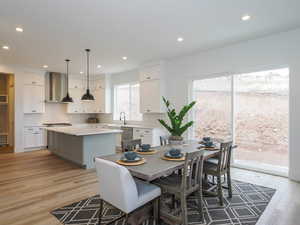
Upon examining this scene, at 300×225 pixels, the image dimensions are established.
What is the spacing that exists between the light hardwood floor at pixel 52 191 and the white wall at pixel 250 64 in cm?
87

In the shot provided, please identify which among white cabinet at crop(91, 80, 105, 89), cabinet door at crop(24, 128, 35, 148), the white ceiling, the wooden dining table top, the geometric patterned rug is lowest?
the geometric patterned rug

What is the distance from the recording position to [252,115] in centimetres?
434

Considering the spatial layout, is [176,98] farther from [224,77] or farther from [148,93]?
[224,77]

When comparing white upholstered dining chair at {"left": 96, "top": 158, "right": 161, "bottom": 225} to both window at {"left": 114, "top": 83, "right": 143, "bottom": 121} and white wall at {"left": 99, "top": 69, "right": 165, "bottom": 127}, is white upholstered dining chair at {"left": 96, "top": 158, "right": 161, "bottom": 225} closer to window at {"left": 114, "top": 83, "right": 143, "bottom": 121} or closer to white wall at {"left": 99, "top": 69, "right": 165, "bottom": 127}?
white wall at {"left": 99, "top": 69, "right": 165, "bottom": 127}

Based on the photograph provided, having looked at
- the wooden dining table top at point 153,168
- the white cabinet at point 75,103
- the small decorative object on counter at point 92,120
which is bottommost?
the wooden dining table top at point 153,168

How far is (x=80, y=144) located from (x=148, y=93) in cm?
257

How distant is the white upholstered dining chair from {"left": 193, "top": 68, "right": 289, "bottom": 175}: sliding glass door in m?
3.13

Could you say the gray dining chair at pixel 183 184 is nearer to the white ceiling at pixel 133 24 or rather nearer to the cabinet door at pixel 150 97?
the white ceiling at pixel 133 24

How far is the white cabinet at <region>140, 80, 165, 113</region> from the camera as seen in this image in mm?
5688

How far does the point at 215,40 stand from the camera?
13.7ft

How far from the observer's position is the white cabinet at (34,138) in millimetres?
6531

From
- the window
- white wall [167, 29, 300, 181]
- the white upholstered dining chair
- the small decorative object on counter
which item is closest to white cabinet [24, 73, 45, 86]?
the small decorative object on counter

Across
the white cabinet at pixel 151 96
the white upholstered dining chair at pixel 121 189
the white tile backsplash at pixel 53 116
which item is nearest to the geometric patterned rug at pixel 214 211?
the white upholstered dining chair at pixel 121 189

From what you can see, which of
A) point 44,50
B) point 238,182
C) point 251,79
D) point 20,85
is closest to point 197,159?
point 238,182
